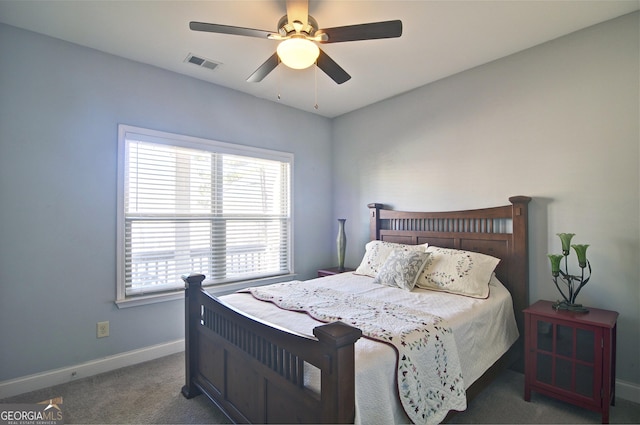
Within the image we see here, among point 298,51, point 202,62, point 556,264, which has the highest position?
point 202,62

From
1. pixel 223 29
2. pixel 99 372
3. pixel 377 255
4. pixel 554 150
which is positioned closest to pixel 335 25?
pixel 223 29

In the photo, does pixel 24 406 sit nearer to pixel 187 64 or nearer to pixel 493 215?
pixel 187 64

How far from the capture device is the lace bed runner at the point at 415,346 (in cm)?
150

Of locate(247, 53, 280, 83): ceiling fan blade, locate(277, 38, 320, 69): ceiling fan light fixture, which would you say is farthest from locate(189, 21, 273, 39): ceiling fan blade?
locate(247, 53, 280, 83): ceiling fan blade

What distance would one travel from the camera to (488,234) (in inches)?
111

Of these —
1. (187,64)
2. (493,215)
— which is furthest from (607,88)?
(187,64)

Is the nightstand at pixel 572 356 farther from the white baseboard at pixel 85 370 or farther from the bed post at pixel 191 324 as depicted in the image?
the white baseboard at pixel 85 370

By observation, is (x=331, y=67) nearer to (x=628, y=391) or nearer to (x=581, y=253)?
(x=581, y=253)

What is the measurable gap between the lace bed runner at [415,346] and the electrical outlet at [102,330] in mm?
1649

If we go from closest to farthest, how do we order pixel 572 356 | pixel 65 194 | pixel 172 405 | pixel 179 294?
pixel 572 356 < pixel 172 405 < pixel 65 194 < pixel 179 294

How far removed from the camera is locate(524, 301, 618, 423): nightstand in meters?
1.93

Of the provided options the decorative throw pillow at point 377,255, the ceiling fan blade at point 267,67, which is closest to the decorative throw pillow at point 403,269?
the decorative throw pillow at point 377,255

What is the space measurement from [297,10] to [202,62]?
139cm

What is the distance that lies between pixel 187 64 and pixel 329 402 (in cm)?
300
